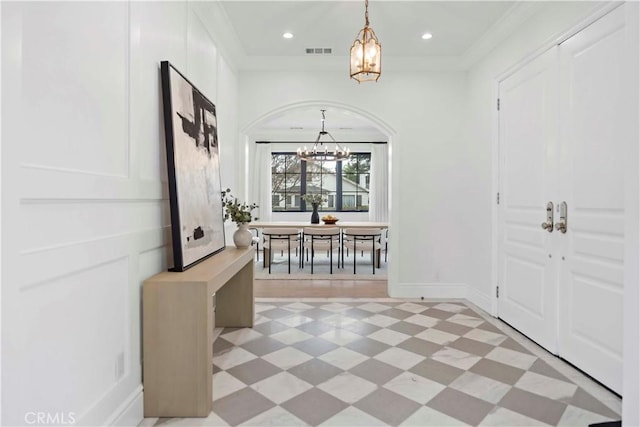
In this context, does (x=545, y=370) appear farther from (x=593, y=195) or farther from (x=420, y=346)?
(x=593, y=195)

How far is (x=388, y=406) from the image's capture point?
2178 mm

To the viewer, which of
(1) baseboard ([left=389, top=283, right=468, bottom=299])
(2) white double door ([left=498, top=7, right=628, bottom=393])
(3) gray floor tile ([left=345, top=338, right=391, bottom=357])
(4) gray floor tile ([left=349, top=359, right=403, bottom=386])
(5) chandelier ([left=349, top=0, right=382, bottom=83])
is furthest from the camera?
(1) baseboard ([left=389, top=283, right=468, bottom=299])

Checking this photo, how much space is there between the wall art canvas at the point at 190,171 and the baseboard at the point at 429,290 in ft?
7.95

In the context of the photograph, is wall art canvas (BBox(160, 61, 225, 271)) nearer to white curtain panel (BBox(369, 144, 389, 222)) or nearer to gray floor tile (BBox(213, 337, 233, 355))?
gray floor tile (BBox(213, 337, 233, 355))

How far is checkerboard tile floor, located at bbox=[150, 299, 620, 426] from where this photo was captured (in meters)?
2.08

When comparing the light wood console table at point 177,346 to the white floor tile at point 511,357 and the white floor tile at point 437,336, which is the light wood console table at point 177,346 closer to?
the white floor tile at point 437,336

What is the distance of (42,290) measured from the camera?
52.4 inches

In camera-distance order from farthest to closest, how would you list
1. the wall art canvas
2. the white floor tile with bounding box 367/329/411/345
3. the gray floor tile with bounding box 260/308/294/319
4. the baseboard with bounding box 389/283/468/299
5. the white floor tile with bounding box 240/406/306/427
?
the baseboard with bounding box 389/283/468/299 < the gray floor tile with bounding box 260/308/294/319 < the white floor tile with bounding box 367/329/411/345 < the wall art canvas < the white floor tile with bounding box 240/406/306/427

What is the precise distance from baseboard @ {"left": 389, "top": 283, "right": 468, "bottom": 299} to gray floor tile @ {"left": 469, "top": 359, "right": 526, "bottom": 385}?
1.89 metres

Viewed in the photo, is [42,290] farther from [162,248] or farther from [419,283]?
[419,283]

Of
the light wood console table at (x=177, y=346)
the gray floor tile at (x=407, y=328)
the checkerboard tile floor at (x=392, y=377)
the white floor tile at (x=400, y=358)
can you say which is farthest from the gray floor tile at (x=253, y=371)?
the gray floor tile at (x=407, y=328)

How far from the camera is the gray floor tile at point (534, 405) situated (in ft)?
6.80

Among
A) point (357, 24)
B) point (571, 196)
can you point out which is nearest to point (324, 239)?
point (357, 24)

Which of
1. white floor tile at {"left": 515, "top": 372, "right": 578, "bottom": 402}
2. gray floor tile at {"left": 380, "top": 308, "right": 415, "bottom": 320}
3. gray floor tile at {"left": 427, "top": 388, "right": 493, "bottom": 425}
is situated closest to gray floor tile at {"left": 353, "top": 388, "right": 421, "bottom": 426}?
gray floor tile at {"left": 427, "top": 388, "right": 493, "bottom": 425}
